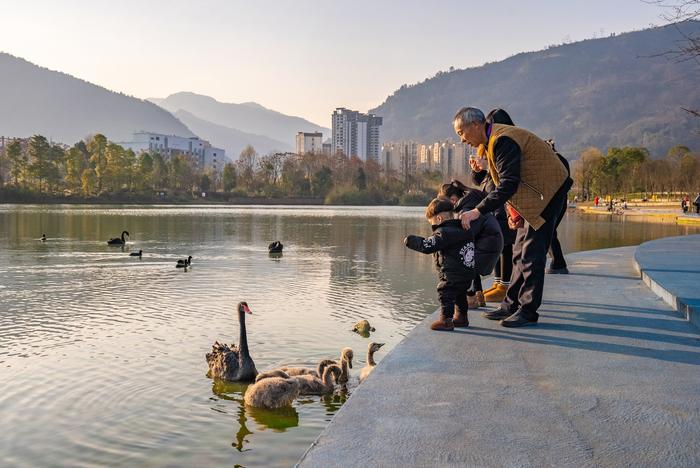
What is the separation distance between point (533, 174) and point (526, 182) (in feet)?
0.30

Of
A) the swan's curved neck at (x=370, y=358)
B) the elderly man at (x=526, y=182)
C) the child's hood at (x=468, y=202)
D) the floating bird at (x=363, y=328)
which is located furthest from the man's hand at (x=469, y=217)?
the floating bird at (x=363, y=328)

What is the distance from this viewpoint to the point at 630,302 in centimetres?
753

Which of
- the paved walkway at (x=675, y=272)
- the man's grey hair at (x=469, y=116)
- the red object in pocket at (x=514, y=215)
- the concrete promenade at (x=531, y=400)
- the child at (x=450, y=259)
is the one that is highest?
the man's grey hair at (x=469, y=116)

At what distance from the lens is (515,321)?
6164mm

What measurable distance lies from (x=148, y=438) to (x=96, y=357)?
314 cm

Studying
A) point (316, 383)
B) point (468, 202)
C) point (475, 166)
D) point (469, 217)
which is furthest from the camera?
point (475, 166)

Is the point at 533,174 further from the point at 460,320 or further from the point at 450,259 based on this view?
the point at 460,320

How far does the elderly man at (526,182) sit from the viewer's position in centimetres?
593

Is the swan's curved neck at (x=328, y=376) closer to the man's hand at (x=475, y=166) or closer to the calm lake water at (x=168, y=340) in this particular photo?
the calm lake water at (x=168, y=340)

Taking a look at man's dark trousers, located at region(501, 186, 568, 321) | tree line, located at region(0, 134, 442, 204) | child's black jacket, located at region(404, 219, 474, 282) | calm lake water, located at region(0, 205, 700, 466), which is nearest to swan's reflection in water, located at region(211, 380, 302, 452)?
calm lake water, located at region(0, 205, 700, 466)

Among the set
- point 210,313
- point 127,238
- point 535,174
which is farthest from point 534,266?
point 127,238

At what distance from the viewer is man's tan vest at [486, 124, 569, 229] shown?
6.01 meters

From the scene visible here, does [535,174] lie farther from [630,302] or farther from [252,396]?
[252,396]

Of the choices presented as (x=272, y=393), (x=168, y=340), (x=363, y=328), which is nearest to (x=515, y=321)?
(x=272, y=393)
